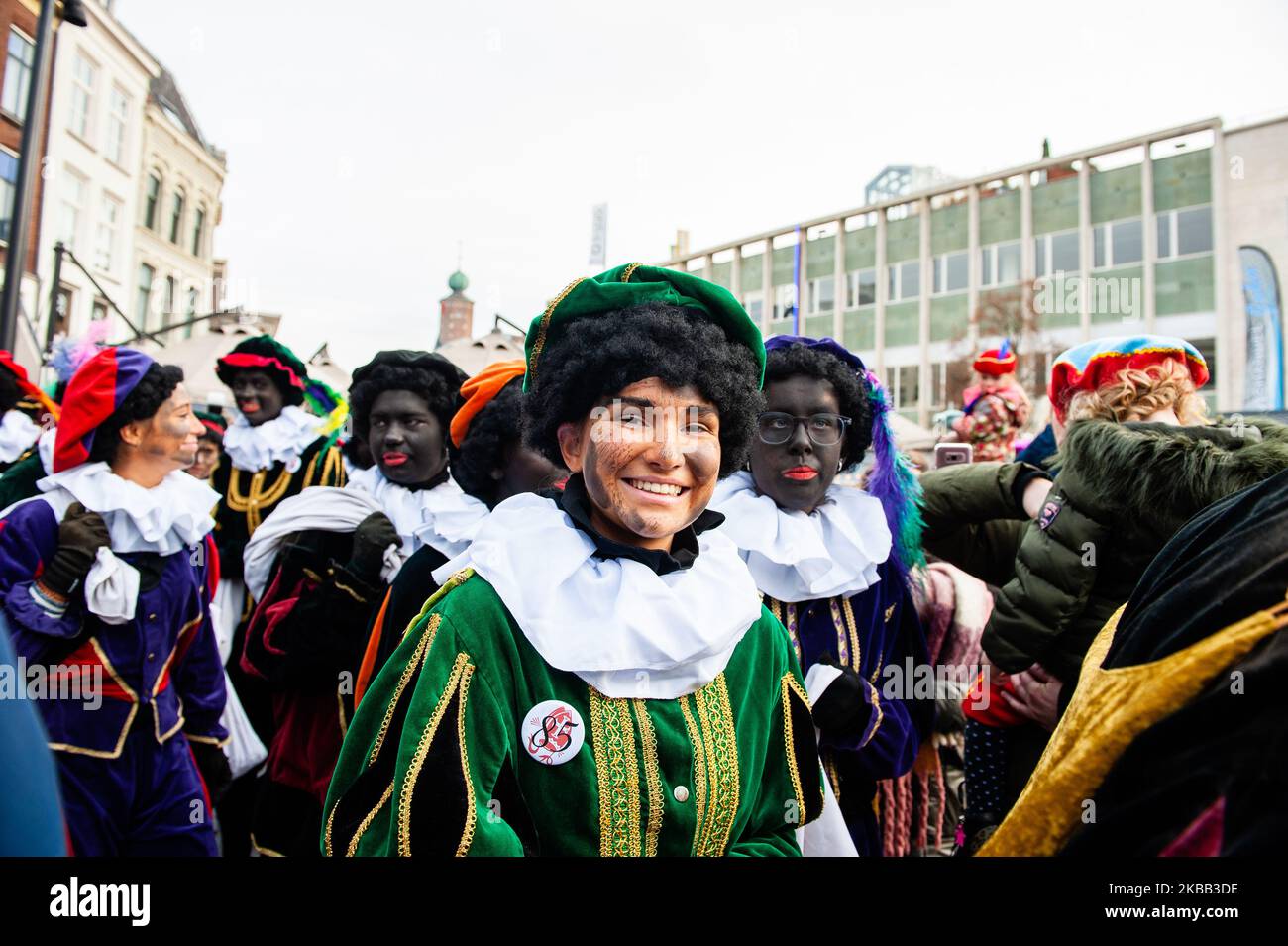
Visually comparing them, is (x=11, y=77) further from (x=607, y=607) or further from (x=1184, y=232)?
(x=1184, y=232)

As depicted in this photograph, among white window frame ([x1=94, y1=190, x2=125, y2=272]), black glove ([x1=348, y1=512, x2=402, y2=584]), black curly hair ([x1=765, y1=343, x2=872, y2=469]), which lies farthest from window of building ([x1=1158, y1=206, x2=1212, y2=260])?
white window frame ([x1=94, y1=190, x2=125, y2=272])

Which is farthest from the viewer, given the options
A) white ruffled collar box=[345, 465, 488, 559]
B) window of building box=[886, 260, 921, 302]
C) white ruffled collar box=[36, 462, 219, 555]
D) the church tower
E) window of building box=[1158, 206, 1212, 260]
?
the church tower

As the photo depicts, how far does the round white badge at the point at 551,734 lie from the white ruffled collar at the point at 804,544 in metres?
1.08

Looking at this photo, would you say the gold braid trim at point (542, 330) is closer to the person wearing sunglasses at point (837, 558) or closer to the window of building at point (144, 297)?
the person wearing sunglasses at point (837, 558)

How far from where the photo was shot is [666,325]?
5.67 ft

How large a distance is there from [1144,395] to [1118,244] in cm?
2767

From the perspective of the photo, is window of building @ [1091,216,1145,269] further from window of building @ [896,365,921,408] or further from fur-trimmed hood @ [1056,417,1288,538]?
fur-trimmed hood @ [1056,417,1288,538]

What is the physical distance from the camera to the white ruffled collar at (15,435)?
18.2ft

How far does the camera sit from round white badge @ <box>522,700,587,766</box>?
4.83 ft

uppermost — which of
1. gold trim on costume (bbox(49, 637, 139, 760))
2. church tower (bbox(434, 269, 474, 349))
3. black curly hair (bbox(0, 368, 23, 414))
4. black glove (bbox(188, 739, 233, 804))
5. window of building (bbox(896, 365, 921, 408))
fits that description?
church tower (bbox(434, 269, 474, 349))

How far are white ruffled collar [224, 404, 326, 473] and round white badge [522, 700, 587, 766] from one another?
13.8 ft

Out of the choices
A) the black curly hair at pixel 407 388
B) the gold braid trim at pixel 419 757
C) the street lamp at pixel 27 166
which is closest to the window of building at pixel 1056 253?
the street lamp at pixel 27 166
